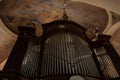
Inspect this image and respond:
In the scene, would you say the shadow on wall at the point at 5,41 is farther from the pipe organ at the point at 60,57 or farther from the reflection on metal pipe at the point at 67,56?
the reflection on metal pipe at the point at 67,56

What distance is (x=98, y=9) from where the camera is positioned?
6.31m

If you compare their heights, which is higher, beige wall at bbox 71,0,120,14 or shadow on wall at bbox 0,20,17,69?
beige wall at bbox 71,0,120,14

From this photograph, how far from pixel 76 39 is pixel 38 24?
2751 mm

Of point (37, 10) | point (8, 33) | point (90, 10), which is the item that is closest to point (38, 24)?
point (37, 10)

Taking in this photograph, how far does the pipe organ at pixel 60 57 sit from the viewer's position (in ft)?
10.1

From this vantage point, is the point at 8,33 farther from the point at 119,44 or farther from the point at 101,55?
the point at 119,44

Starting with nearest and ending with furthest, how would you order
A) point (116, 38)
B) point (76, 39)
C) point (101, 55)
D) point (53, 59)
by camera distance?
point (53, 59) < point (76, 39) < point (101, 55) < point (116, 38)

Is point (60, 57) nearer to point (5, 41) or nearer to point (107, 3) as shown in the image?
point (107, 3)

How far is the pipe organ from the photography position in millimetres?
3074

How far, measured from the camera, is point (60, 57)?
346 cm

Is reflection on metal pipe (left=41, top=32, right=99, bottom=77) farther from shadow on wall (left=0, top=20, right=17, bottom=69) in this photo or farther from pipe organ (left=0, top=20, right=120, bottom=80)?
shadow on wall (left=0, top=20, right=17, bottom=69)

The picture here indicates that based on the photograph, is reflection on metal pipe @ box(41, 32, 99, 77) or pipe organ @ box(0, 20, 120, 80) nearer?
pipe organ @ box(0, 20, 120, 80)

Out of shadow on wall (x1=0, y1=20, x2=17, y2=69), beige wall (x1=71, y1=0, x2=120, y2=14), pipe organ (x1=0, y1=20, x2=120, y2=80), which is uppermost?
pipe organ (x1=0, y1=20, x2=120, y2=80)

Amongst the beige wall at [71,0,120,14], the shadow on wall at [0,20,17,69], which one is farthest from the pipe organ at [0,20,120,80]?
the shadow on wall at [0,20,17,69]
